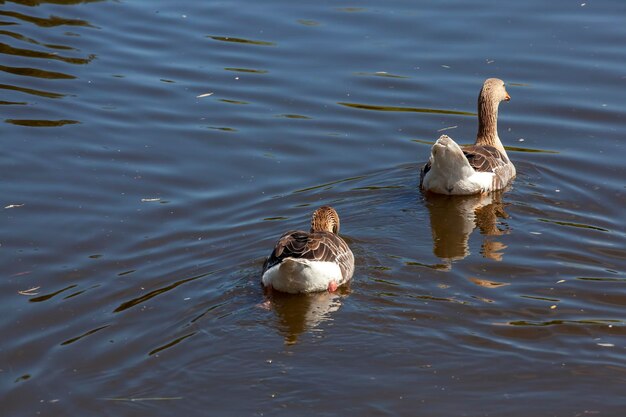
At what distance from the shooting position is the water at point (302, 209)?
922cm

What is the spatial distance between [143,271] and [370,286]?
2.38 metres

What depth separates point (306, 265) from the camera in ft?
35.5

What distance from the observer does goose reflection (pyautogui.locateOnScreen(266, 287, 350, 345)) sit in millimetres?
10203

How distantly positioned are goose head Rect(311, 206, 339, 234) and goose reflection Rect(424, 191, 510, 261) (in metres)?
1.15

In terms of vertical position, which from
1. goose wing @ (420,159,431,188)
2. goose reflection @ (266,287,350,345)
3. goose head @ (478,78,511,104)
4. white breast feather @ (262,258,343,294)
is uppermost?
goose head @ (478,78,511,104)

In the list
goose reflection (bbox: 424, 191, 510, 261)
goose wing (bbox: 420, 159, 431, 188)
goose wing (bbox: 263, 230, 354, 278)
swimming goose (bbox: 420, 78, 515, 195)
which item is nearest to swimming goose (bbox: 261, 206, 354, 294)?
goose wing (bbox: 263, 230, 354, 278)

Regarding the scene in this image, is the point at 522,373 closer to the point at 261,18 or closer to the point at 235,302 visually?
the point at 235,302

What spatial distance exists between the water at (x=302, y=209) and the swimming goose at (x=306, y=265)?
0.59ft

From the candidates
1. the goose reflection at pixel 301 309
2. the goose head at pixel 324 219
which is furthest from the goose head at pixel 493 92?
the goose reflection at pixel 301 309

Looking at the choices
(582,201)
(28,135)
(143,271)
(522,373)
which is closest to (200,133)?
(28,135)

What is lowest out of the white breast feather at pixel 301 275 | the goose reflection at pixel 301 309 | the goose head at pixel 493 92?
the goose reflection at pixel 301 309

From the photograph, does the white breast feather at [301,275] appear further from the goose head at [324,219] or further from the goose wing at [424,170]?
the goose wing at [424,170]

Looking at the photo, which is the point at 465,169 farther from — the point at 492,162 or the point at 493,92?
the point at 493,92

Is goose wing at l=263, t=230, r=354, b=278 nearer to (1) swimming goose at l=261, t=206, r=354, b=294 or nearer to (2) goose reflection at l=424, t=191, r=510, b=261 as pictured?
(1) swimming goose at l=261, t=206, r=354, b=294
